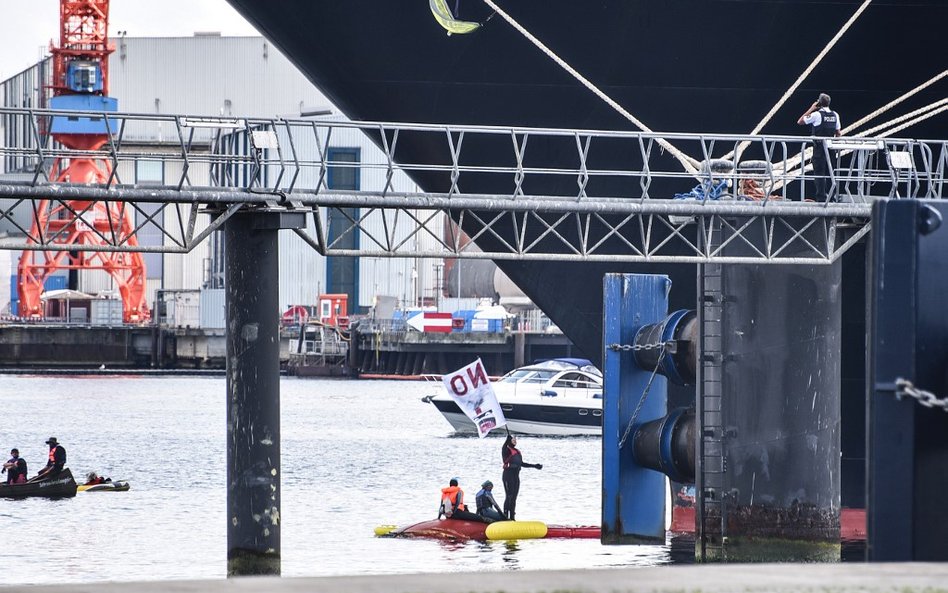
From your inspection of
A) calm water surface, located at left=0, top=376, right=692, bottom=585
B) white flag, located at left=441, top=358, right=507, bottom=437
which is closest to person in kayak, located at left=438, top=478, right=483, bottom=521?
calm water surface, located at left=0, top=376, right=692, bottom=585

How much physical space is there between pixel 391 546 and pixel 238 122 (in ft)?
→ 27.1

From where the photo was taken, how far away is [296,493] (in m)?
34.5

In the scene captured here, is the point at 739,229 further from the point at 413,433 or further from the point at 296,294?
the point at 296,294

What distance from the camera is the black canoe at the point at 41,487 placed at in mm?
31547

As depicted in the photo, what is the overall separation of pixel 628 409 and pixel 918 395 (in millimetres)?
13784

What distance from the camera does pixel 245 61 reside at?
91.9 m

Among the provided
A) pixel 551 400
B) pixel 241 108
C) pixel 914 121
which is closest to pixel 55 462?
pixel 914 121

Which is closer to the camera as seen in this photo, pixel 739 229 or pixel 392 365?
pixel 739 229

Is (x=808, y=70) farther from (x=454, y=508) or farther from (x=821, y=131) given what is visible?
(x=454, y=508)

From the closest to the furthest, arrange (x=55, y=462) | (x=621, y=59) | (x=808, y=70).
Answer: (x=808, y=70) < (x=621, y=59) < (x=55, y=462)

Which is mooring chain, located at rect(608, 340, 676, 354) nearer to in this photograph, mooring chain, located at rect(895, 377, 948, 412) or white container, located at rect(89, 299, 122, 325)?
mooring chain, located at rect(895, 377, 948, 412)

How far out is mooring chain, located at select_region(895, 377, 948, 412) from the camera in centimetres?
711

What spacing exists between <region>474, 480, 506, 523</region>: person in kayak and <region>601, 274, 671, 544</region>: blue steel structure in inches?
164

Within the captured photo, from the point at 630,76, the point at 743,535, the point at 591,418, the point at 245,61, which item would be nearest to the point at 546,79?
the point at 630,76
